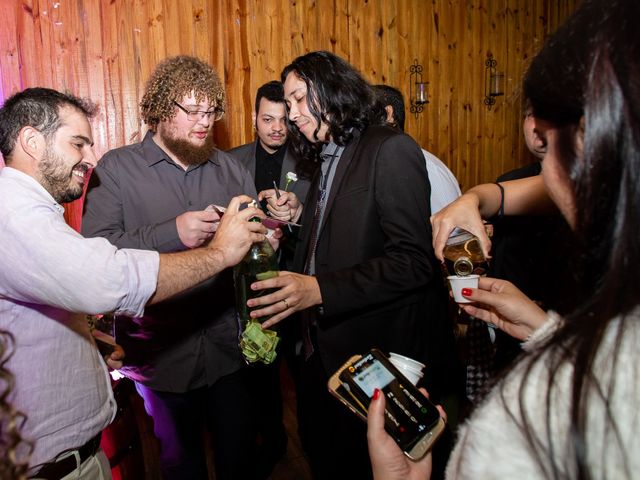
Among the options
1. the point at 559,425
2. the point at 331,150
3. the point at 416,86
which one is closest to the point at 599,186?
the point at 559,425

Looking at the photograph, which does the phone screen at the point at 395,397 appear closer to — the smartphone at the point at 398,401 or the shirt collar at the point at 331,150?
the smartphone at the point at 398,401

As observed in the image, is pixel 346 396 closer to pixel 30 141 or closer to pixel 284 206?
pixel 30 141

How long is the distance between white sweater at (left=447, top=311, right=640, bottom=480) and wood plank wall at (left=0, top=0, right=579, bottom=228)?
3385 millimetres

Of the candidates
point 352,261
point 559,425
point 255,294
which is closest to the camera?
point 559,425

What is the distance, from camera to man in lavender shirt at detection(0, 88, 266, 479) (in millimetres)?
1193

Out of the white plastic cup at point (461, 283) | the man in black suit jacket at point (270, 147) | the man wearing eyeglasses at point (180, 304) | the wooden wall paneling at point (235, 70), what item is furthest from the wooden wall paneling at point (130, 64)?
the white plastic cup at point (461, 283)

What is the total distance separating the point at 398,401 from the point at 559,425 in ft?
1.55

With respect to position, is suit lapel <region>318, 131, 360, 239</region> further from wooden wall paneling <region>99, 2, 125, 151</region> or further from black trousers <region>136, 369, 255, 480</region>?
wooden wall paneling <region>99, 2, 125, 151</region>

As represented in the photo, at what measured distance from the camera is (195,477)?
6.97 feet

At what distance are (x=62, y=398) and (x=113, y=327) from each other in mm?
792

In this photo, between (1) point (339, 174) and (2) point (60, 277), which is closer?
(2) point (60, 277)

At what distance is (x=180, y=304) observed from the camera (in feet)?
6.59

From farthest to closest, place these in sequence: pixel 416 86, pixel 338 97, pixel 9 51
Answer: pixel 416 86 → pixel 9 51 → pixel 338 97

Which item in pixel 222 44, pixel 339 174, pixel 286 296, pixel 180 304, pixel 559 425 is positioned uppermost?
pixel 222 44
